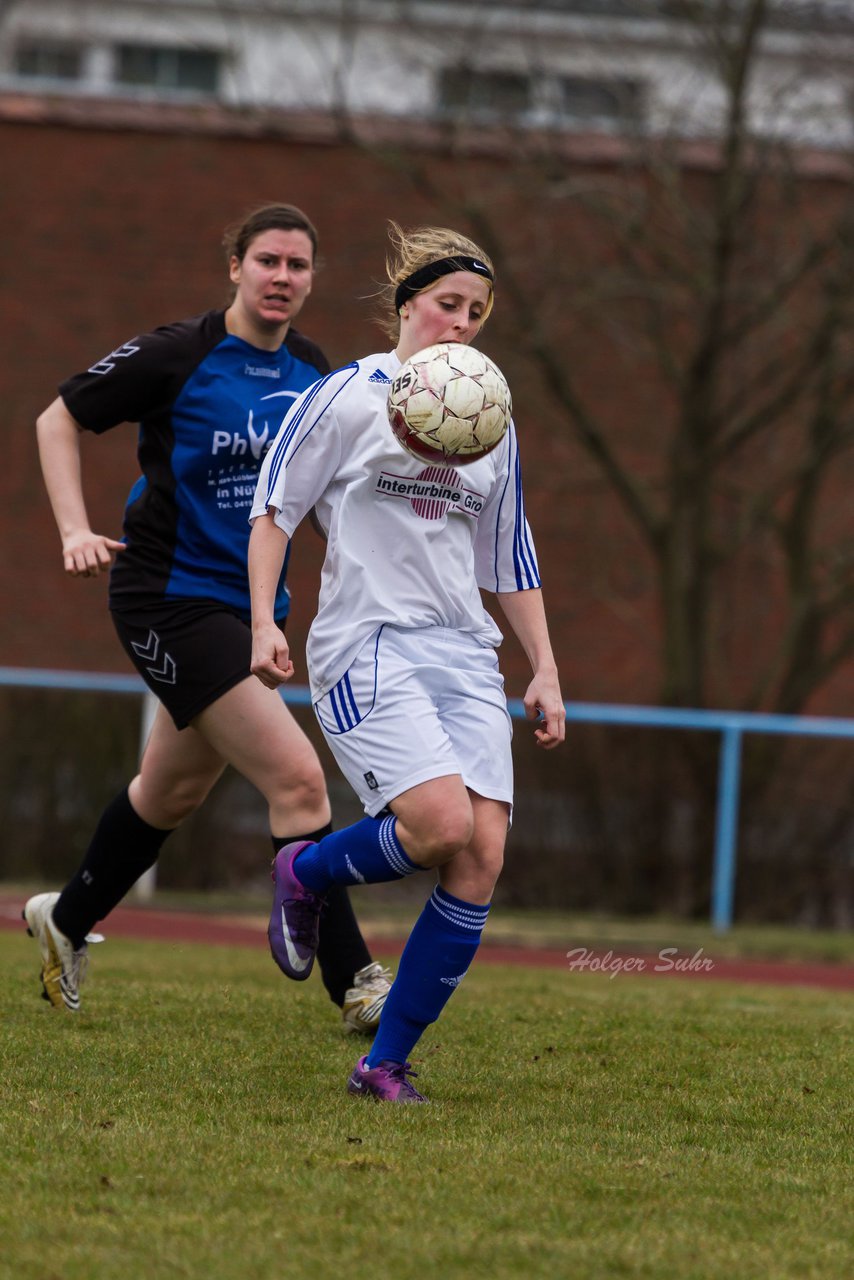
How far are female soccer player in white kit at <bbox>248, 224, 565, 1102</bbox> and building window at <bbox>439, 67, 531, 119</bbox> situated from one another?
35.9 feet

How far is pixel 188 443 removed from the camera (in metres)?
5.35

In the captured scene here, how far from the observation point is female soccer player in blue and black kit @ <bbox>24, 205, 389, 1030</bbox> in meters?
5.21

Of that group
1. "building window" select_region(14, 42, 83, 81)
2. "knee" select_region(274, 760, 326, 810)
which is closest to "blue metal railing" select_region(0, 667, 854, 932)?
"knee" select_region(274, 760, 326, 810)

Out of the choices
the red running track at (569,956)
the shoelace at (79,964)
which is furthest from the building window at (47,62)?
the shoelace at (79,964)

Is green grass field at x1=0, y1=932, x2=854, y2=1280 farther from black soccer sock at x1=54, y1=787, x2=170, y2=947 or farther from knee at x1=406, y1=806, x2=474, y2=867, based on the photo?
knee at x1=406, y1=806, x2=474, y2=867

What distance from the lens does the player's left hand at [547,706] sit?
14.9 feet

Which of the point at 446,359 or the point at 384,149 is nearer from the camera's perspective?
the point at 446,359

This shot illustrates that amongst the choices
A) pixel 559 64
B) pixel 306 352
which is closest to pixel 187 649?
pixel 306 352

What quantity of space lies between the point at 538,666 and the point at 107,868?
181cm

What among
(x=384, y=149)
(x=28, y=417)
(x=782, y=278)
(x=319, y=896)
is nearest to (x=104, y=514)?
(x=28, y=417)

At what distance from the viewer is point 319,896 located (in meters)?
4.63

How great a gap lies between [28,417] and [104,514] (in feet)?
4.38

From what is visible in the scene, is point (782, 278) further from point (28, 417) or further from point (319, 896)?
point (319, 896)

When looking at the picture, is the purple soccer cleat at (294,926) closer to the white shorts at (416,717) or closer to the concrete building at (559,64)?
the white shorts at (416,717)
